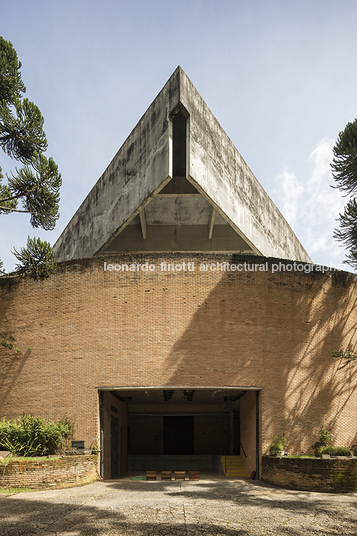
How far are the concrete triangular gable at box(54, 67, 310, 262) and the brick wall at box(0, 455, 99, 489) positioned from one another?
9582 mm

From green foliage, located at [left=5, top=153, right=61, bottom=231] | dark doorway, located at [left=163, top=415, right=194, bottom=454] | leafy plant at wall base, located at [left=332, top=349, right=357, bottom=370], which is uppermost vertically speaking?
green foliage, located at [left=5, top=153, right=61, bottom=231]

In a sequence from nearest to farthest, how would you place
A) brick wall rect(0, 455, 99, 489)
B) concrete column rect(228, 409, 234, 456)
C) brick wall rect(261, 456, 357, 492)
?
brick wall rect(0, 455, 99, 489), brick wall rect(261, 456, 357, 492), concrete column rect(228, 409, 234, 456)

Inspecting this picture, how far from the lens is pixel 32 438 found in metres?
13.5

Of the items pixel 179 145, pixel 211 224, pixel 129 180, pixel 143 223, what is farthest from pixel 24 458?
pixel 179 145

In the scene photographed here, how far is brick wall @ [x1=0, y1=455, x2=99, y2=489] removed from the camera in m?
11.8

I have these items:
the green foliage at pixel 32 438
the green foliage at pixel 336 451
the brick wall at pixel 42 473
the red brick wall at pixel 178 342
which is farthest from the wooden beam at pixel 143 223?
the green foliage at pixel 336 451

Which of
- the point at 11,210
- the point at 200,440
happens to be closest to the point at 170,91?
the point at 11,210

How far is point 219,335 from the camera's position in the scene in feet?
49.3

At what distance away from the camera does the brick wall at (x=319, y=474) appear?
1234 cm

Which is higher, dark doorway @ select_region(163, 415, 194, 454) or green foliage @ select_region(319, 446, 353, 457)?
green foliage @ select_region(319, 446, 353, 457)

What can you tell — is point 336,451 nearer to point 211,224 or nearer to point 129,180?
point 211,224

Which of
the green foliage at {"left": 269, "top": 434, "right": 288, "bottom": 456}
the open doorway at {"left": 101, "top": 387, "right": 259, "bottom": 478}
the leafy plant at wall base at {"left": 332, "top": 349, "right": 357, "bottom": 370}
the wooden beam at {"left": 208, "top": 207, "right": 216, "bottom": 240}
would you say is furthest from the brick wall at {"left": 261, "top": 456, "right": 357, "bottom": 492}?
the wooden beam at {"left": 208, "top": 207, "right": 216, "bottom": 240}

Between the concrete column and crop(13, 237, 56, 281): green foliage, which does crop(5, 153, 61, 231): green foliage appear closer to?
crop(13, 237, 56, 281): green foliage

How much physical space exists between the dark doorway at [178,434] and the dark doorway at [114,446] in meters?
6.99
